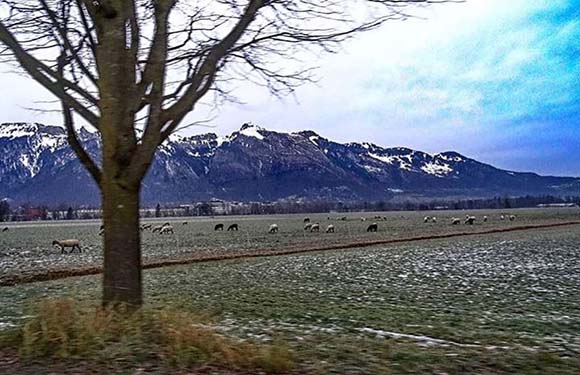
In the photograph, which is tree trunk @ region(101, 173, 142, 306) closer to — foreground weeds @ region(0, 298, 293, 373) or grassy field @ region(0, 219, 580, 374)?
foreground weeds @ region(0, 298, 293, 373)

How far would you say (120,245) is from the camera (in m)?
8.27

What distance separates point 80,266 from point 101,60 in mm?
25124

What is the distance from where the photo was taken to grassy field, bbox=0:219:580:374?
7652mm

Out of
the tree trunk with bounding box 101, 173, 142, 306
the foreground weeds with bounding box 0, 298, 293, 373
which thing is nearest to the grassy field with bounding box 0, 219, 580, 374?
the foreground weeds with bounding box 0, 298, 293, 373

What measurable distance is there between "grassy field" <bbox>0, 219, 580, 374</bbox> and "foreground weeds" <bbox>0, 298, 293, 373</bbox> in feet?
2.45

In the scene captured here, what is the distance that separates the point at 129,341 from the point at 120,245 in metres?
1.59

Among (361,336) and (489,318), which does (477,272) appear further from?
(361,336)

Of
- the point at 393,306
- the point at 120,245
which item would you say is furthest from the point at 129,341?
the point at 393,306

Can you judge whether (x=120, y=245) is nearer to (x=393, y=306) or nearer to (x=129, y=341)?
(x=129, y=341)

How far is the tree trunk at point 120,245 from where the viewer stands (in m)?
8.27

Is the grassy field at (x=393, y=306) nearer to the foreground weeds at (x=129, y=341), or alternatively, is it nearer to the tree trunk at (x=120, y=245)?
the foreground weeds at (x=129, y=341)

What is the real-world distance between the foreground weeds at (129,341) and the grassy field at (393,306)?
75cm

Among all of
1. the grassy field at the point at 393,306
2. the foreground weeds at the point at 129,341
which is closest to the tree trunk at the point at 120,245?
the foreground weeds at the point at 129,341

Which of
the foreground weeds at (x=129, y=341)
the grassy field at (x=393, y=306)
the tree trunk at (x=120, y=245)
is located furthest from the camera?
the tree trunk at (x=120, y=245)
